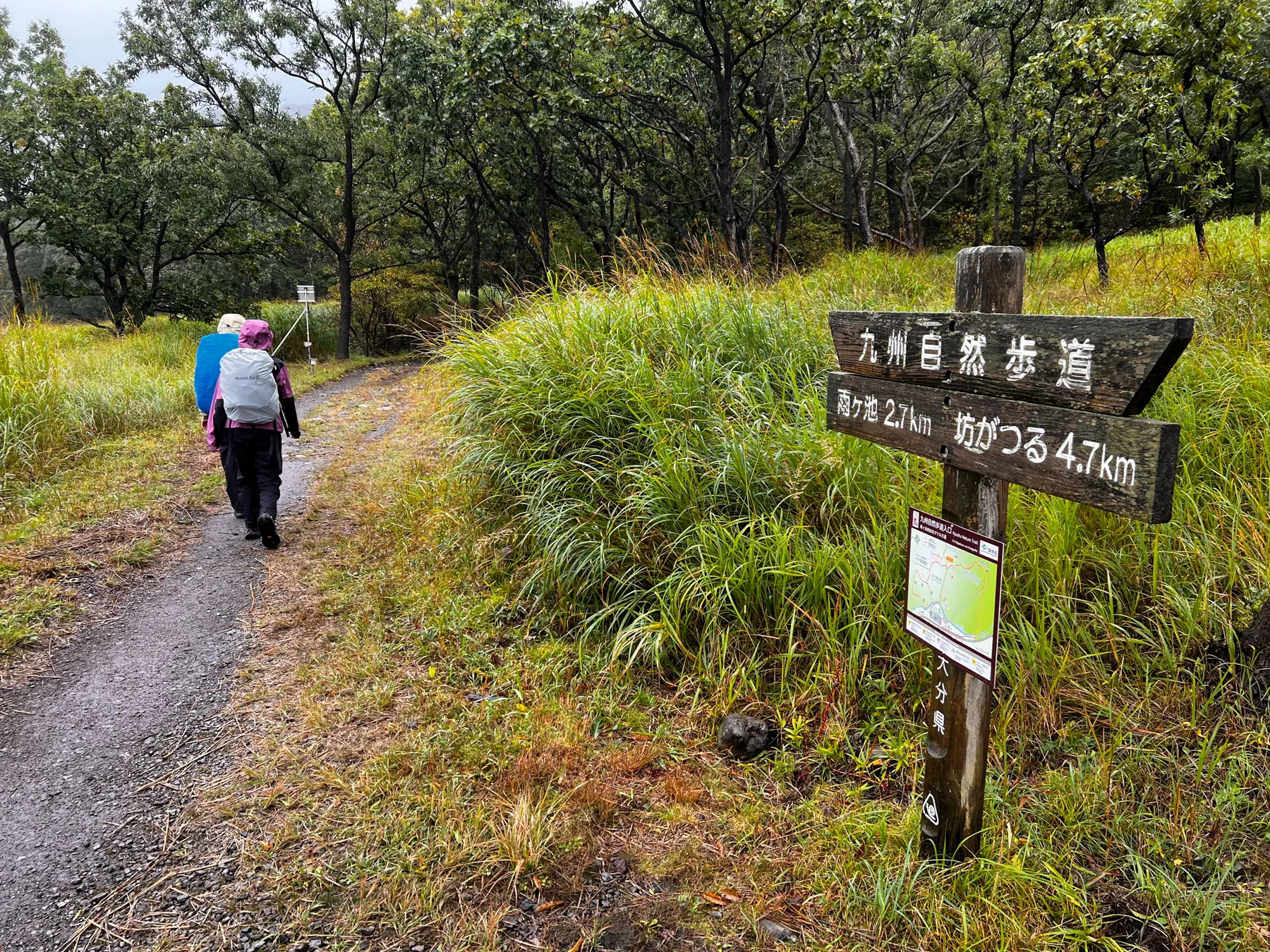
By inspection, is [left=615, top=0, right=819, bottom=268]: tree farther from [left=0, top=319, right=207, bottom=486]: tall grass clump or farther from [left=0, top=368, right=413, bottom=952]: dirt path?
[left=0, top=319, right=207, bottom=486]: tall grass clump

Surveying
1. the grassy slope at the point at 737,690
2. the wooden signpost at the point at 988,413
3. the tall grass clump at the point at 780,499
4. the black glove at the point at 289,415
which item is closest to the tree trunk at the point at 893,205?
the tall grass clump at the point at 780,499

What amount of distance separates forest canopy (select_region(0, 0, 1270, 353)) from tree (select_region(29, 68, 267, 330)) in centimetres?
6

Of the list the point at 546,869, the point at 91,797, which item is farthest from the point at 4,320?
the point at 546,869

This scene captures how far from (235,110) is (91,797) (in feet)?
62.4

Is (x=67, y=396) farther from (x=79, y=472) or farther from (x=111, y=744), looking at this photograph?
(x=111, y=744)

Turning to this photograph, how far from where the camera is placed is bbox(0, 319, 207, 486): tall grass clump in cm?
599

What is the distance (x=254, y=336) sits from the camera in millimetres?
4797

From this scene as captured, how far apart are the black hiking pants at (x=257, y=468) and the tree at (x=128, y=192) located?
12012 millimetres

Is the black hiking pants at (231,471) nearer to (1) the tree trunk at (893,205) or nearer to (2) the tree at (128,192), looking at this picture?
(2) the tree at (128,192)

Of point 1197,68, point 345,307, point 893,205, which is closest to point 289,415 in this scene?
point 1197,68

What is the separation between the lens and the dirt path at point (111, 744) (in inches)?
85.8

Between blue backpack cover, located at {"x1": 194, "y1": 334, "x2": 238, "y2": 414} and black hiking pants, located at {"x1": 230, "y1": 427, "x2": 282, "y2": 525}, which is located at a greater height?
blue backpack cover, located at {"x1": 194, "y1": 334, "x2": 238, "y2": 414}

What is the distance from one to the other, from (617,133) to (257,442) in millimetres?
12901

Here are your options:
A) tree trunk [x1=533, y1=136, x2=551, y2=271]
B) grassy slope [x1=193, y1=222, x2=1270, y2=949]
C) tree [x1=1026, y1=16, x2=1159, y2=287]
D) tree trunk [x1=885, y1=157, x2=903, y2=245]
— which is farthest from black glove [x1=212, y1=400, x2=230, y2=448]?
tree trunk [x1=885, y1=157, x2=903, y2=245]
